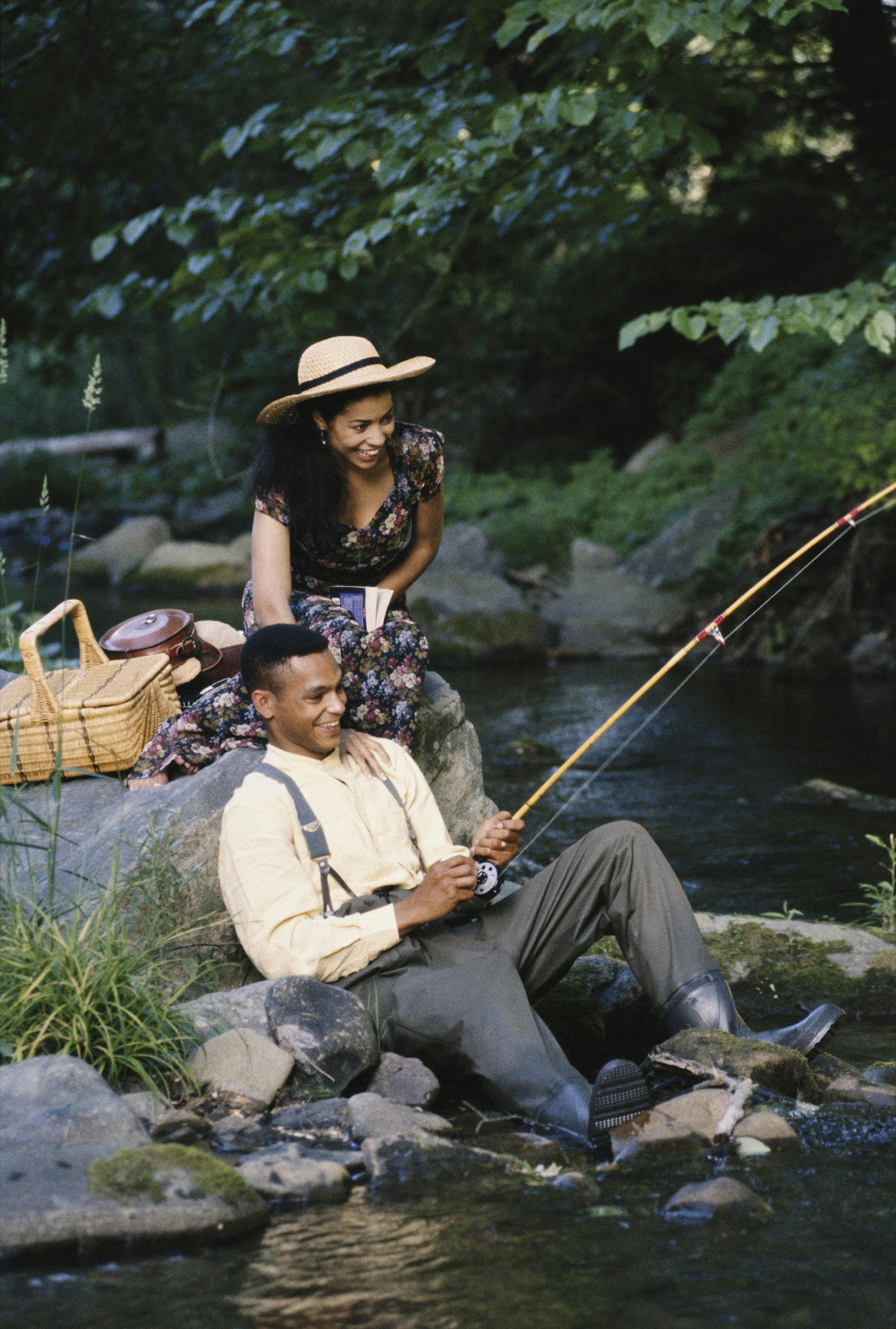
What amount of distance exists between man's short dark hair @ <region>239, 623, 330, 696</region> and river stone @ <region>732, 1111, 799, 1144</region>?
4.93ft

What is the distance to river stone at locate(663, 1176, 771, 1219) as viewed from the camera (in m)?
2.87

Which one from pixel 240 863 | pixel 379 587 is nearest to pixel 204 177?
pixel 379 587

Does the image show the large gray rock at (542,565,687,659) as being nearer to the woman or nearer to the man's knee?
the woman

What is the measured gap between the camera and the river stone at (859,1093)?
344 centimetres

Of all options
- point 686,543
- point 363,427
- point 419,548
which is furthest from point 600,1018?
point 686,543

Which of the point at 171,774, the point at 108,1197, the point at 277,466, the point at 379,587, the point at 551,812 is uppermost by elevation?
the point at 277,466

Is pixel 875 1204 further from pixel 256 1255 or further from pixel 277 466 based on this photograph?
pixel 277 466

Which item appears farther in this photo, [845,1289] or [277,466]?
[277,466]

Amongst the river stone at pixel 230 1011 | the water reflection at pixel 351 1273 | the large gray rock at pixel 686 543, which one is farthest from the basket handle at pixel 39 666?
the large gray rock at pixel 686 543

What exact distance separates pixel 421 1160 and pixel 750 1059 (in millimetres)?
832

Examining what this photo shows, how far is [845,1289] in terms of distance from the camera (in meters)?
2.58

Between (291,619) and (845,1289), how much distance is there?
2.56 metres

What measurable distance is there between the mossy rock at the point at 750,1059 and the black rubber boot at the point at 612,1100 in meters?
0.28

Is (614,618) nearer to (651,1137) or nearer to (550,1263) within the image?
(651,1137)
